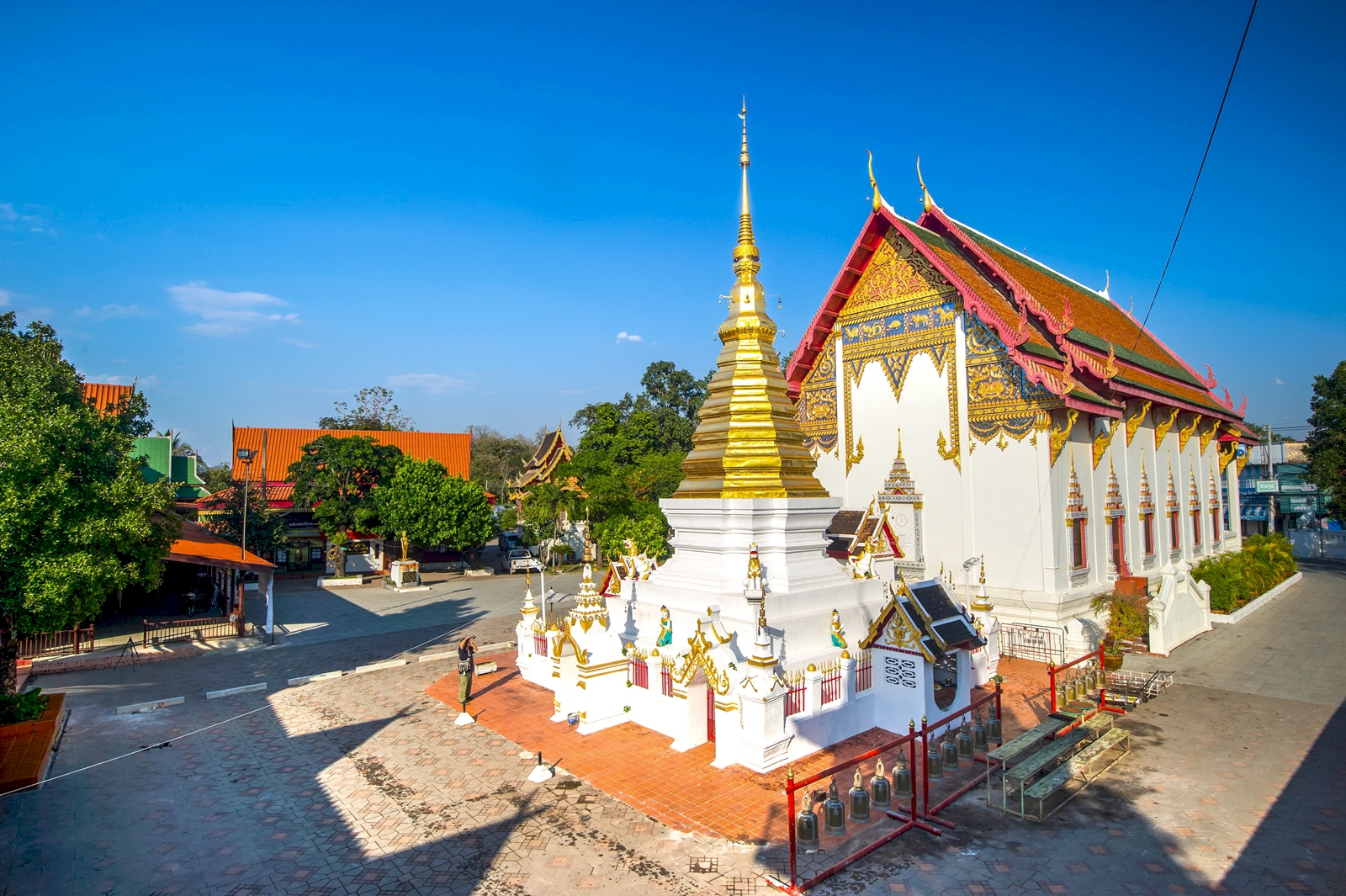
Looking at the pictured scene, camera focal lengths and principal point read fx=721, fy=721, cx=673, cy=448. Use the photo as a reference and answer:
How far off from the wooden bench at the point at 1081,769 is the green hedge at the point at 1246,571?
11.9 metres

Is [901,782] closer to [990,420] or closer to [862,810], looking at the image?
[862,810]

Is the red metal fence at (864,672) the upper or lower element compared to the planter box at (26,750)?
upper

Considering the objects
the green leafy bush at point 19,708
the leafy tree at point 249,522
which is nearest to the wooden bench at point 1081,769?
the green leafy bush at point 19,708

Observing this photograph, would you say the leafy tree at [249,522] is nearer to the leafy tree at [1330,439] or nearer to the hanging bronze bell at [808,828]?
the hanging bronze bell at [808,828]

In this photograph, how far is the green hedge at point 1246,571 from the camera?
733 inches

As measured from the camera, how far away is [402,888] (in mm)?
6332

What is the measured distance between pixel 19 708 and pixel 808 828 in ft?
35.5

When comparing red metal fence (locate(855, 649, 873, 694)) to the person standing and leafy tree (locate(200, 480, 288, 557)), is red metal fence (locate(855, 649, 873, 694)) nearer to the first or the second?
the person standing

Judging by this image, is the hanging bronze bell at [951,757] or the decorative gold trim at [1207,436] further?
the decorative gold trim at [1207,436]

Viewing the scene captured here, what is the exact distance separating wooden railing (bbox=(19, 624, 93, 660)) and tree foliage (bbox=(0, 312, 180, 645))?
4.46 meters

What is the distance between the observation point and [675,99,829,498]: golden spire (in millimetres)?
11891

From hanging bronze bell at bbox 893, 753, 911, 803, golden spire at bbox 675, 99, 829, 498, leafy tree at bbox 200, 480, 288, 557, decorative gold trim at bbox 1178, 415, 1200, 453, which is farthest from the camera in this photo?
leafy tree at bbox 200, 480, 288, 557

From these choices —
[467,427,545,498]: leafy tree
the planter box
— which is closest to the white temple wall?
the planter box

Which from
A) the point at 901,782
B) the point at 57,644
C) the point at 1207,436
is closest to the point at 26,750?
the point at 57,644
